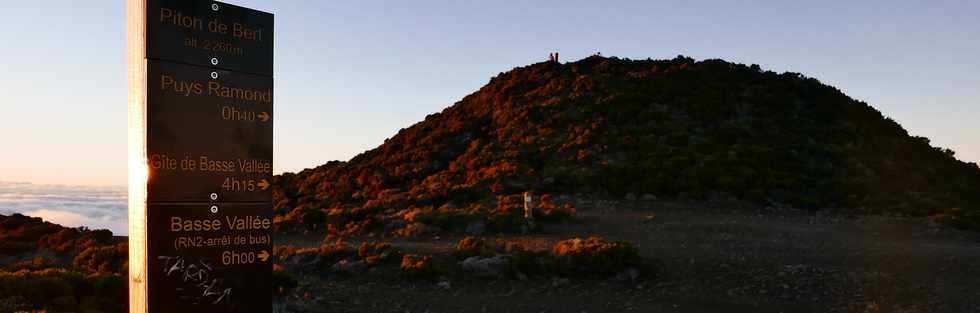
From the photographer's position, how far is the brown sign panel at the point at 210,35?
17.1ft

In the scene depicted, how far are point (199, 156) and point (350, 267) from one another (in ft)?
30.9

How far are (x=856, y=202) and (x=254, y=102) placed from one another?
23.9 metres

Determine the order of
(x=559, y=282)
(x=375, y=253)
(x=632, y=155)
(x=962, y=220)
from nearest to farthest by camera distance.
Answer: (x=559, y=282)
(x=375, y=253)
(x=962, y=220)
(x=632, y=155)

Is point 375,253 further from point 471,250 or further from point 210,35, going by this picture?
point 210,35

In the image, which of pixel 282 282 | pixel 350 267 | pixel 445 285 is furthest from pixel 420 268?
pixel 282 282

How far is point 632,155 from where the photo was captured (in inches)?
1217

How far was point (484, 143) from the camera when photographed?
3841 centimetres

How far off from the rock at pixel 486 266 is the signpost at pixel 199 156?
7.88 meters

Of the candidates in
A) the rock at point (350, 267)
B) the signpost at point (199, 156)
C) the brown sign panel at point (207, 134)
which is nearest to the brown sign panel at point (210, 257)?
the signpost at point (199, 156)

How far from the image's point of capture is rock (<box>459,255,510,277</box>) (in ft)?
44.3

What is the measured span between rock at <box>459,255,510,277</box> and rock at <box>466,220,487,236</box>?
5.47 metres

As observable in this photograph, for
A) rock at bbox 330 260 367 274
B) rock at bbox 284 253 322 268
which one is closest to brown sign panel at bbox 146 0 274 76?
rock at bbox 330 260 367 274

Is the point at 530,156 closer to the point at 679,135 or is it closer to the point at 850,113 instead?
the point at 679,135

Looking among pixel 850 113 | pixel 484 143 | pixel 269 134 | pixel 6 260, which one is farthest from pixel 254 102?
pixel 850 113
